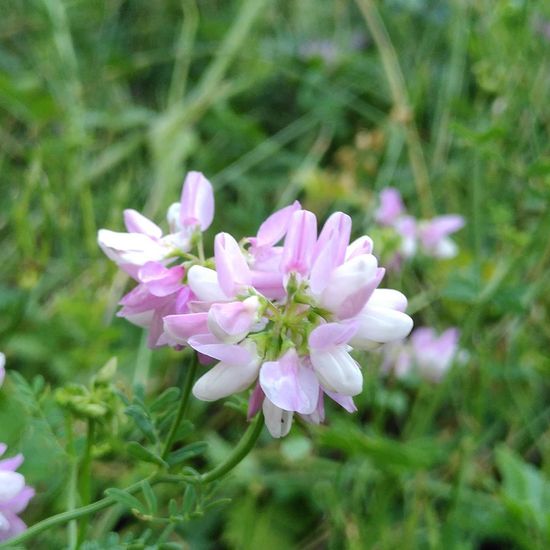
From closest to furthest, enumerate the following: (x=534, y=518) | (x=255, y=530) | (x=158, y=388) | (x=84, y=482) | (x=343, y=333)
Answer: (x=343, y=333), (x=84, y=482), (x=534, y=518), (x=255, y=530), (x=158, y=388)

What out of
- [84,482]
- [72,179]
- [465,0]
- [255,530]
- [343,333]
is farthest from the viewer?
[465,0]

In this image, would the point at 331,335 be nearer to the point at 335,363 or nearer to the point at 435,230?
the point at 335,363

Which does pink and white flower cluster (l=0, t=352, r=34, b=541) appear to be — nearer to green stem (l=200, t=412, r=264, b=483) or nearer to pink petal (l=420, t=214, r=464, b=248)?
green stem (l=200, t=412, r=264, b=483)

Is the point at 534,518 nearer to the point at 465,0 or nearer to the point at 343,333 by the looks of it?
the point at 343,333

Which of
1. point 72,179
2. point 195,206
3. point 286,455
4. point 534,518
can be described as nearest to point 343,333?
point 195,206

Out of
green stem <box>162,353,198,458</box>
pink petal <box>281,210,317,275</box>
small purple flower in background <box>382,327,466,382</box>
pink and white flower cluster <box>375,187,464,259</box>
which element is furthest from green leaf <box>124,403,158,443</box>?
pink and white flower cluster <box>375,187,464,259</box>

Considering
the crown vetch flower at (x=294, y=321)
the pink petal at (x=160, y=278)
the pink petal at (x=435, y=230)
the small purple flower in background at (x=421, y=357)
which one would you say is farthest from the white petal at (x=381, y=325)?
the pink petal at (x=435, y=230)
